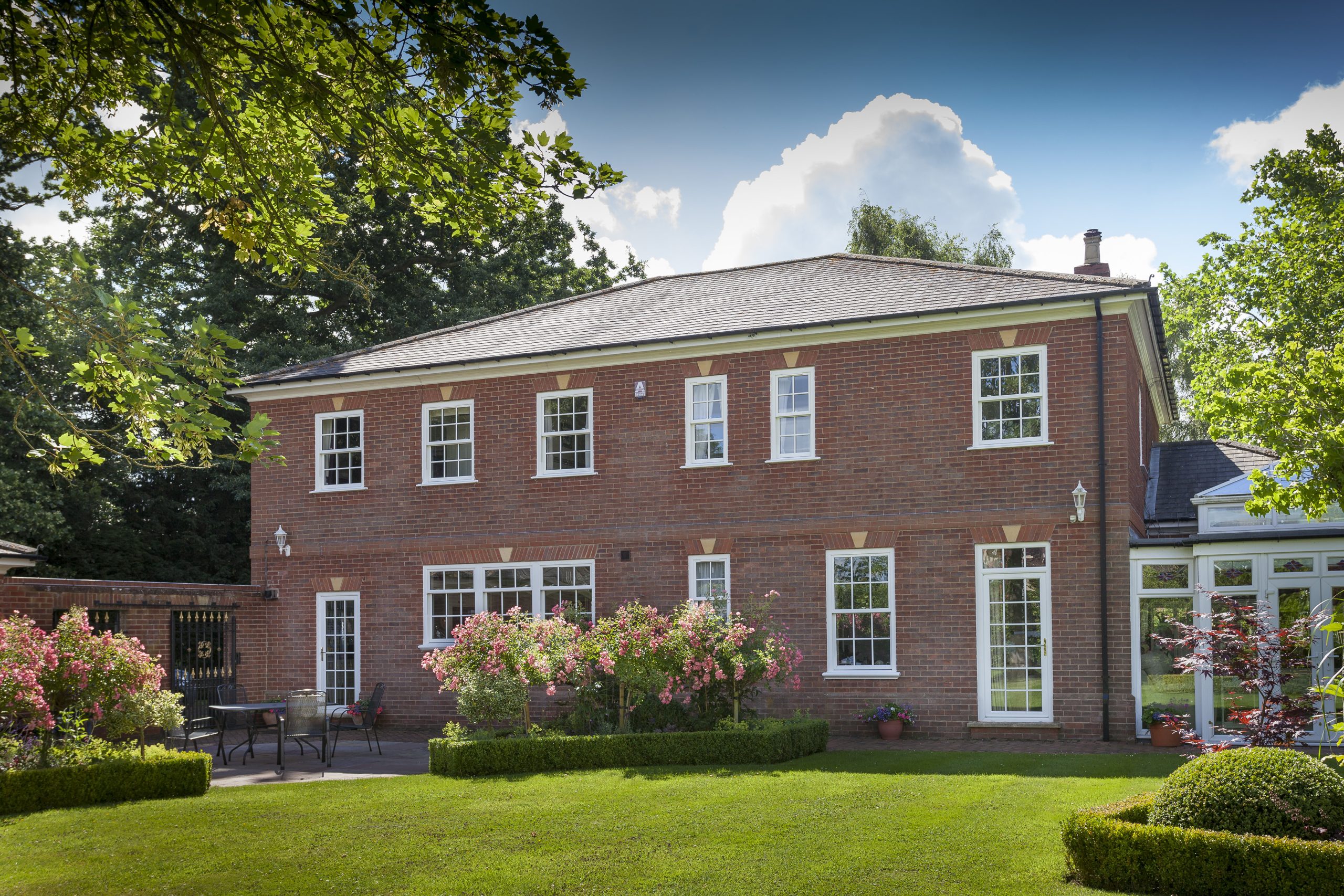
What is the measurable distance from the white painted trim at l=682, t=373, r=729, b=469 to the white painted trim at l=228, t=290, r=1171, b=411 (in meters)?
0.40

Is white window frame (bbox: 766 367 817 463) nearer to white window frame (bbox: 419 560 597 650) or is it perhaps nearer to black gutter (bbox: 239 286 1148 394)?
black gutter (bbox: 239 286 1148 394)

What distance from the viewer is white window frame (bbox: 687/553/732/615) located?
737 inches

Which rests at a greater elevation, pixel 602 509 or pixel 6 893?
pixel 602 509

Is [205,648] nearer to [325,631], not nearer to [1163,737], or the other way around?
[325,631]

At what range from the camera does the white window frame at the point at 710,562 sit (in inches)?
737

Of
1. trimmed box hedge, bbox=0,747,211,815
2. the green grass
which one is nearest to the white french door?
the green grass

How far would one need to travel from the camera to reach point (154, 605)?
19203 millimetres

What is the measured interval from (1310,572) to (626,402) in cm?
1083

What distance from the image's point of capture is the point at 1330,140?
27453 mm

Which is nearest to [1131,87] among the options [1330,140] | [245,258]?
[245,258]

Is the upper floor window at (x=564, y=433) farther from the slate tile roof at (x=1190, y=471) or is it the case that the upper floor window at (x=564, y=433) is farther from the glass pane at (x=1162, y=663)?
the slate tile roof at (x=1190, y=471)

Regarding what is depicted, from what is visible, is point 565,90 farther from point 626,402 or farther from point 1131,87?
point 626,402

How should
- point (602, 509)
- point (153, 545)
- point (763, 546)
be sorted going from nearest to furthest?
point (763, 546), point (602, 509), point (153, 545)

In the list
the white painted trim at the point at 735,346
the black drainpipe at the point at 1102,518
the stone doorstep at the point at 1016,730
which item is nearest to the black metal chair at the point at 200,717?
the white painted trim at the point at 735,346
